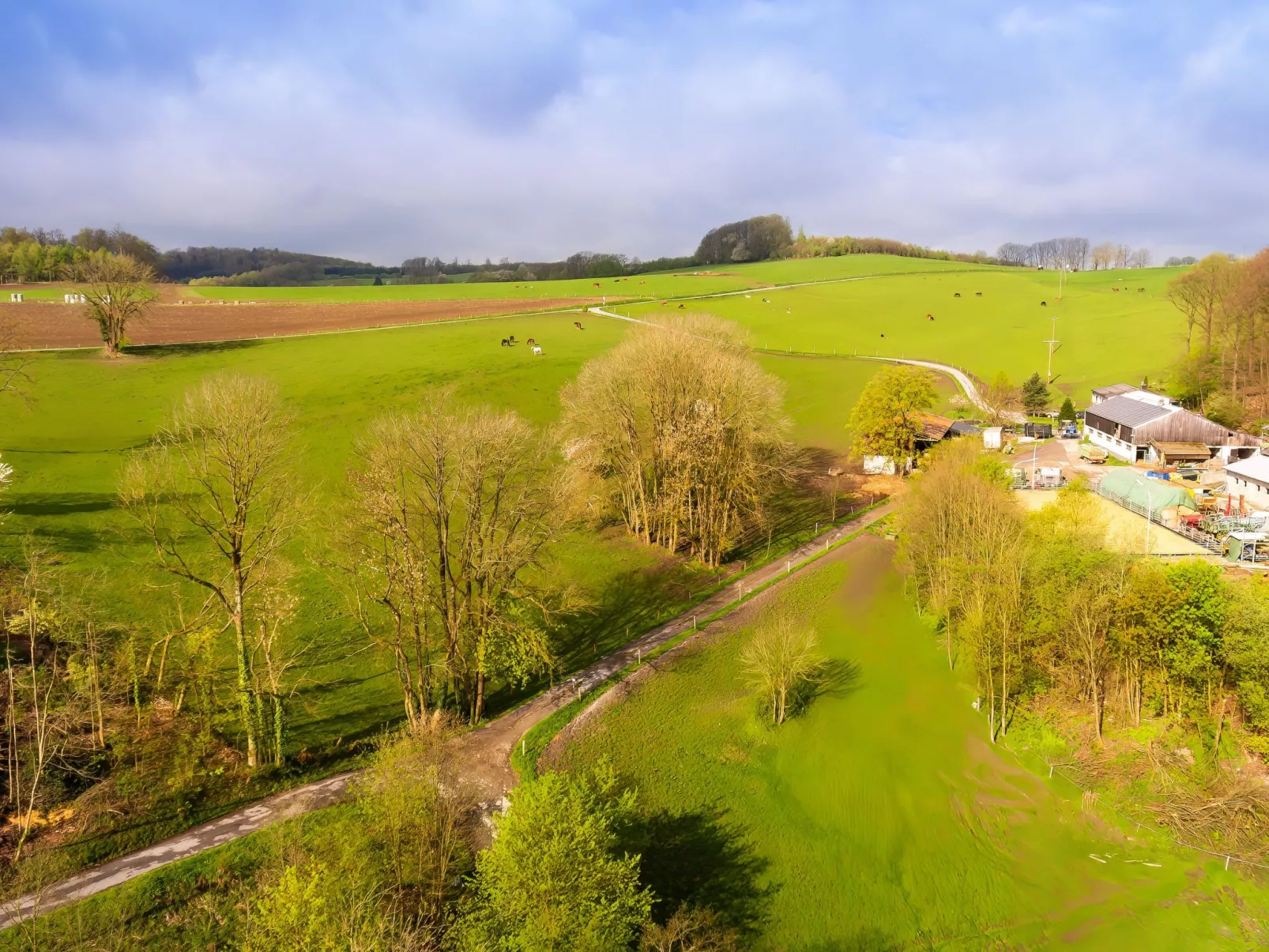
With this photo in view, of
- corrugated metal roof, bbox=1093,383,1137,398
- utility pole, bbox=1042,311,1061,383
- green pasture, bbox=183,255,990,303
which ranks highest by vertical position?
green pasture, bbox=183,255,990,303

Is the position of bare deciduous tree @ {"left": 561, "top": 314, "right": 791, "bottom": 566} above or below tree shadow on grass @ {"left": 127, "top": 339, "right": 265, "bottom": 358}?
below

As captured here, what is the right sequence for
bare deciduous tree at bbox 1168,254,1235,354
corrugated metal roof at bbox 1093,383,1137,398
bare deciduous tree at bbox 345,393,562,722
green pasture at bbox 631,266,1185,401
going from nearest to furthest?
bare deciduous tree at bbox 345,393,562,722
corrugated metal roof at bbox 1093,383,1137,398
bare deciduous tree at bbox 1168,254,1235,354
green pasture at bbox 631,266,1185,401

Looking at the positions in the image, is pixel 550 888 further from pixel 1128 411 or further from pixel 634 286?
pixel 634 286

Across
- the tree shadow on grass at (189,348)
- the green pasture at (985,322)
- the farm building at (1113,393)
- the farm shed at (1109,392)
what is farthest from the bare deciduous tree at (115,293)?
the farm shed at (1109,392)

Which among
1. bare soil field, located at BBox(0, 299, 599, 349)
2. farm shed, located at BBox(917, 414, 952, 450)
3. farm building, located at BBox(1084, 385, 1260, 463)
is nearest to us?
farm building, located at BBox(1084, 385, 1260, 463)

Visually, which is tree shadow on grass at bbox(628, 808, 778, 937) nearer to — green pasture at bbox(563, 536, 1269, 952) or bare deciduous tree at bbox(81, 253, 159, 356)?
green pasture at bbox(563, 536, 1269, 952)

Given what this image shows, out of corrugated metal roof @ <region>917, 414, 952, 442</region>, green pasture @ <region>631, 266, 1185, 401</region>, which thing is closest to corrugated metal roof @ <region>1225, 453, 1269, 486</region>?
corrugated metal roof @ <region>917, 414, 952, 442</region>

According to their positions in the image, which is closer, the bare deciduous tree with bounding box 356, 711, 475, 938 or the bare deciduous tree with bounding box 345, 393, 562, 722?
the bare deciduous tree with bounding box 356, 711, 475, 938

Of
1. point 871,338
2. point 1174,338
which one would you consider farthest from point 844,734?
point 1174,338
